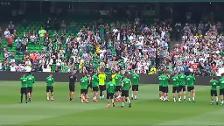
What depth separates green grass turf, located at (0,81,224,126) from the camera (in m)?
31.6

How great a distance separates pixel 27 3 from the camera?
71.5 m

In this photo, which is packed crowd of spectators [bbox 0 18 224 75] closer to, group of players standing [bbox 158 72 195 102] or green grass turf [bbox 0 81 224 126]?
group of players standing [bbox 158 72 195 102]

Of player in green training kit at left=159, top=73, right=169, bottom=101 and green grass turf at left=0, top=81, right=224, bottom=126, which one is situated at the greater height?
player in green training kit at left=159, top=73, right=169, bottom=101

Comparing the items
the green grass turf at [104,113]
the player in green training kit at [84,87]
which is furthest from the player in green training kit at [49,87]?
the player in green training kit at [84,87]

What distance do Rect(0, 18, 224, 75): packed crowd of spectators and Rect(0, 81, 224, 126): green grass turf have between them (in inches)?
542

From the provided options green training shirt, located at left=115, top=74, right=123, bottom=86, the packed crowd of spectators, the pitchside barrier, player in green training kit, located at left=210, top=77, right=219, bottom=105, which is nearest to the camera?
green training shirt, located at left=115, top=74, right=123, bottom=86

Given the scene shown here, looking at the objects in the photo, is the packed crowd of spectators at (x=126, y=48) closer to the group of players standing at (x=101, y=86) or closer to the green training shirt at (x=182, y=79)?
the green training shirt at (x=182, y=79)

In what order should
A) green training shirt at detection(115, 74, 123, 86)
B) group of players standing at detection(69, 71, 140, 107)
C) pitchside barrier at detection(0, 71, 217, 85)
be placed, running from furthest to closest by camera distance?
pitchside barrier at detection(0, 71, 217, 85), green training shirt at detection(115, 74, 123, 86), group of players standing at detection(69, 71, 140, 107)

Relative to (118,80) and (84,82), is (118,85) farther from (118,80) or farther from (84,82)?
(84,82)

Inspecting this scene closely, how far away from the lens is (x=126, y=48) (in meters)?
→ 63.4

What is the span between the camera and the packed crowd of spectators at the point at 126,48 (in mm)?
59562

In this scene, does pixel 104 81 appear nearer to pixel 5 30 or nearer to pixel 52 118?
pixel 52 118

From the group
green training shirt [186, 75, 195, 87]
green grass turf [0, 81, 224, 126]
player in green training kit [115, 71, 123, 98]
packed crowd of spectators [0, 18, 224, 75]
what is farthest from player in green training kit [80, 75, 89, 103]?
packed crowd of spectators [0, 18, 224, 75]

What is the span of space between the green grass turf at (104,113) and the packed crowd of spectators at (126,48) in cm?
1377
